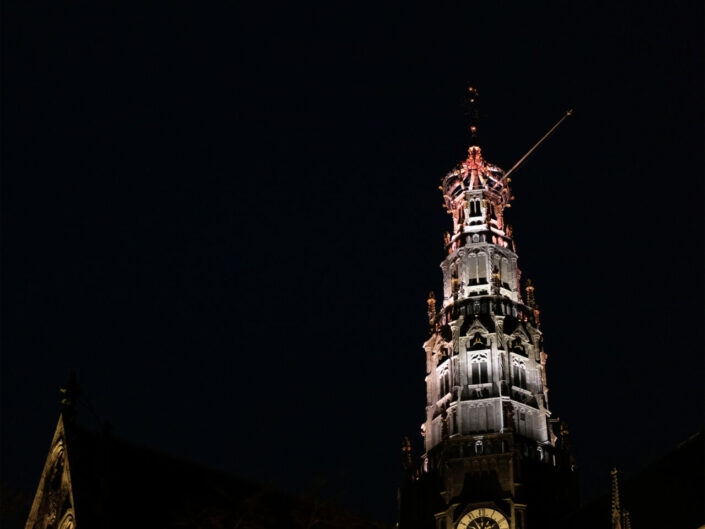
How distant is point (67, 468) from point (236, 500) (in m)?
8.12

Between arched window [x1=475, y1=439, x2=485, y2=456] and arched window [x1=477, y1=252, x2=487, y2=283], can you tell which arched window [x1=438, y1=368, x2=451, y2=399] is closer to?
arched window [x1=475, y1=439, x2=485, y2=456]

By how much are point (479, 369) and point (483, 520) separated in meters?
8.49

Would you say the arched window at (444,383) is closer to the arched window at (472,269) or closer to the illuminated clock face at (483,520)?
the arched window at (472,269)

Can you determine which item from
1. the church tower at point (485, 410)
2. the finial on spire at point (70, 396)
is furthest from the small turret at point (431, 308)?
the finial on spire at point (70, 396)

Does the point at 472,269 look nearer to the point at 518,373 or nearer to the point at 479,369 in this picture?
the point at 479,369

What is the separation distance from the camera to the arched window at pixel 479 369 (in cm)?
5881

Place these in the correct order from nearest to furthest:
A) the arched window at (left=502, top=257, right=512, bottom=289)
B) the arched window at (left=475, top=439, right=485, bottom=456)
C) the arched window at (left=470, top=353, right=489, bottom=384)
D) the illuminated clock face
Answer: the illuminated clock face, the arched window at (left=475, top=439, right=485, bottom=456), the arched window at (left=470, top=353, right=489, bottom=384), the arched window at (left=502, top=257, right=512, bottom=289)

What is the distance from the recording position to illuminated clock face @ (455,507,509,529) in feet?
178

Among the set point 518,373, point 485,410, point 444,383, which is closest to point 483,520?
point 485,410

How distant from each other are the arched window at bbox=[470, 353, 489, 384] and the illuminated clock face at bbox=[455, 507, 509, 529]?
289 inches

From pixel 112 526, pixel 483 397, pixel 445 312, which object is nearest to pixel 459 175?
pixel 445 312

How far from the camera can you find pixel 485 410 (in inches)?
2267

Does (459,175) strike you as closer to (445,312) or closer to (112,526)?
(445,312)

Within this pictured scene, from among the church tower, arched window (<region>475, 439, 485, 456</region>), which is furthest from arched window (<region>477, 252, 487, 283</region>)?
arched window (<region>475, 439, 485, 456</region>)
